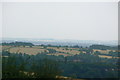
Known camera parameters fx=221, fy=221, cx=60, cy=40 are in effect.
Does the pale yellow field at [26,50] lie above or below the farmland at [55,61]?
above

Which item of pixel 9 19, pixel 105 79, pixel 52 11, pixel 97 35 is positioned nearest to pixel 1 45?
pixel 9 19

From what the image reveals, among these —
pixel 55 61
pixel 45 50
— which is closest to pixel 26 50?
pixel 45 50

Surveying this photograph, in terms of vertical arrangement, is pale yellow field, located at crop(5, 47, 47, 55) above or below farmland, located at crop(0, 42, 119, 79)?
above

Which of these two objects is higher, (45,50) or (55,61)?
(45,50)

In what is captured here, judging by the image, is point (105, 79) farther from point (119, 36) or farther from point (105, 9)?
point (105, 9)

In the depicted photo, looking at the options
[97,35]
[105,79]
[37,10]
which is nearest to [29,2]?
[37,10]

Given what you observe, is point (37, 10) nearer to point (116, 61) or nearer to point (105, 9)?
point (105, 9)

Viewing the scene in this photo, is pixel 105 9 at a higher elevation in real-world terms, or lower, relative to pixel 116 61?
higher

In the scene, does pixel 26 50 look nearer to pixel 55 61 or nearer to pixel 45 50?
pixel 45 50

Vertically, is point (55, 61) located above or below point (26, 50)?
below

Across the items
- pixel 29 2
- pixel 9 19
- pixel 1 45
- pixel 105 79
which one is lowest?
pixel 105 79
